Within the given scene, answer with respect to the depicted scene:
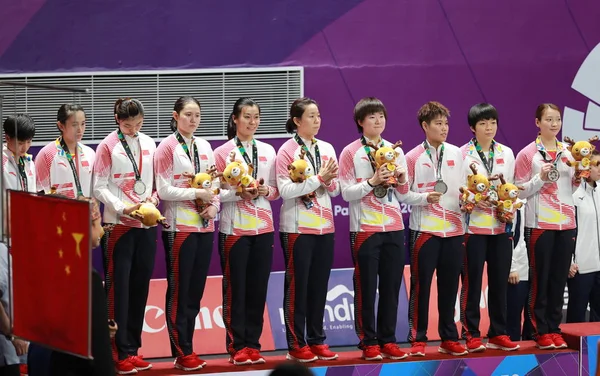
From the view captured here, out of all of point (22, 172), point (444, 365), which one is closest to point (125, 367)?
point (22, 172)

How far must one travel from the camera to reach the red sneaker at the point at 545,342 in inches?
262

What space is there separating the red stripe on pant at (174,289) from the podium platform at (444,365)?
A: 0.22 metres

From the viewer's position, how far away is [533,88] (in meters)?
8.77

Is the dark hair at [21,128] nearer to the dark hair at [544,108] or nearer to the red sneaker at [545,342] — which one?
the dark hair at [544,108]

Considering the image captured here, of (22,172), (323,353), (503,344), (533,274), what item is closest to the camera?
(22,172)

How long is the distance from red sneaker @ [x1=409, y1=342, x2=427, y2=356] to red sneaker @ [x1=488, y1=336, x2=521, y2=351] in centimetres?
55

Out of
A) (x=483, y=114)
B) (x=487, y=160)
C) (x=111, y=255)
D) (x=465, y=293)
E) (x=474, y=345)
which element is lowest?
(x=474, y=345)

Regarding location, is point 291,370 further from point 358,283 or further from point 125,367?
point 358,283

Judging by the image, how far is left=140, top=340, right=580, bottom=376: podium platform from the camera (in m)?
6.12

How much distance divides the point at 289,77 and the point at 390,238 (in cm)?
249

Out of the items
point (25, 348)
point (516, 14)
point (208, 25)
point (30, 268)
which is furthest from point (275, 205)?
point (30, 268)

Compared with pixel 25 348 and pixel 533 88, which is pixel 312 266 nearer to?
pixel 25 348

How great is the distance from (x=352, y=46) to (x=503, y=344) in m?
3.14

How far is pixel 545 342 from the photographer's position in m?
6.67
